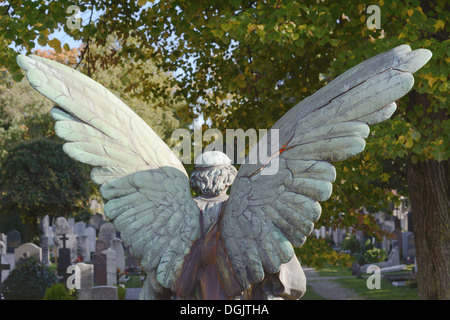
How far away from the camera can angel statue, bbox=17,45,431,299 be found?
10.5 ft

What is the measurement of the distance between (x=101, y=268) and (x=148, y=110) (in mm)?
12672

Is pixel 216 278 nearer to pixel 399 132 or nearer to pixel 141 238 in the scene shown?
pixel 141 238

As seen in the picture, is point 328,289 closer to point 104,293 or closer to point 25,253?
point 104,293

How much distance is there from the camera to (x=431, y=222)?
311 inches

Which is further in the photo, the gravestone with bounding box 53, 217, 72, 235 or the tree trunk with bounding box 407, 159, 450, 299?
the gravestone with bounding box 53, 217, 72, 235

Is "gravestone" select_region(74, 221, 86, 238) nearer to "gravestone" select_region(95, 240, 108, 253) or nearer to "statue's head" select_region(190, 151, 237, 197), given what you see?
"gravestone" select_region(95, 240, 108, 253)

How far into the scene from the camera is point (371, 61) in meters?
3.32

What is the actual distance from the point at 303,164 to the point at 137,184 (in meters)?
1.00

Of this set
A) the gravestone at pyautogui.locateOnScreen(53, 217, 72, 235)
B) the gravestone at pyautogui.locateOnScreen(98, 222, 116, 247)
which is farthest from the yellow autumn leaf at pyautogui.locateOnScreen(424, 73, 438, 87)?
the gravestone at pyautogui.locateOnScreen(53, 217, 72, 235)

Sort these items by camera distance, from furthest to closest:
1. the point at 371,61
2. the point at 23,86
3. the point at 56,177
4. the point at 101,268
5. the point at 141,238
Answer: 1. the point at 23,86
2. the point at 56,177
3. the point at 101,268
4. the point at 141,238
5. the point at 371,61

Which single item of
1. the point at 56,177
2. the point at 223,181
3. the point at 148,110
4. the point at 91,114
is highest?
the point at 148,110

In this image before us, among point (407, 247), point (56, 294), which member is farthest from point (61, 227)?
point (56, 294)

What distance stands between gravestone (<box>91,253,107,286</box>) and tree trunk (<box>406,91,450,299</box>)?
26.6 ft
